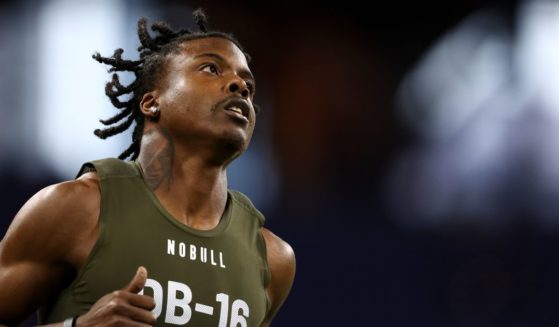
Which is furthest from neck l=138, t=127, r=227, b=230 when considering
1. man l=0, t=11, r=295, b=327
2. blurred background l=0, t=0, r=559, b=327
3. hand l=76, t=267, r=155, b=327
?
blurred background l=0, t=0, r=559, b=327

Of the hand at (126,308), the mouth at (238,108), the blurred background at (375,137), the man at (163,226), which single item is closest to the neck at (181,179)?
the man at (163,226)

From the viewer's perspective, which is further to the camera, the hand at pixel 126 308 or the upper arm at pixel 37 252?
the upper arm at pixel 37 252

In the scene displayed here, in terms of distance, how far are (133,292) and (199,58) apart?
0.72 m

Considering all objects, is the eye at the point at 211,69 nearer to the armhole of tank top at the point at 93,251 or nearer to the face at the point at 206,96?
the face at the point at 206,96

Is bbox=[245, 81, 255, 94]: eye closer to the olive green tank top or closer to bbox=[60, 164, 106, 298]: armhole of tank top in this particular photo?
the olive green tank top

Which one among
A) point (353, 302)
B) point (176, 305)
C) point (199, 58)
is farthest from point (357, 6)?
point (176, 305)

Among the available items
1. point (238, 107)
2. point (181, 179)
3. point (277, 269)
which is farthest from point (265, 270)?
point (238, 107)

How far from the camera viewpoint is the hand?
1.80m

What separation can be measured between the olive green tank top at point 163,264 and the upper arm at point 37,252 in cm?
5

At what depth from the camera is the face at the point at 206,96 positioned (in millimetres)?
2213

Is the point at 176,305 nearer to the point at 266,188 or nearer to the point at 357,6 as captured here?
the point at 266,188

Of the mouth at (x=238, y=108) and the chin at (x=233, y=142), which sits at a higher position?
the mouth at (x=238, y=108)

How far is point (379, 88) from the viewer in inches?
174

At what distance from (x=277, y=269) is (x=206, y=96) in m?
0.51
